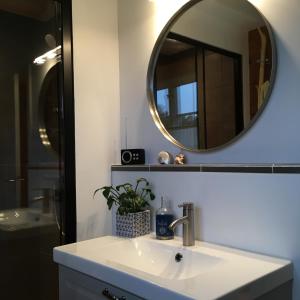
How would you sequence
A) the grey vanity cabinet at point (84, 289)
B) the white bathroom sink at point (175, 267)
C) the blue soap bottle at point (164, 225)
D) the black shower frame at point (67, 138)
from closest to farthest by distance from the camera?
1. the white bathroom sink at point (175, 267)
2. the grey vanity cabinet at point (84, 289)
3. the blue soap bottle at point (164, 225)
4. the black shower frame at point (67, 138)

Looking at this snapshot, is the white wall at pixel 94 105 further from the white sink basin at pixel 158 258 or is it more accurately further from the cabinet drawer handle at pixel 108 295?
the cabinet drawer handle at pixel 108 295

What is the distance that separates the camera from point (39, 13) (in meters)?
1.80

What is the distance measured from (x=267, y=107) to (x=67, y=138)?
40.3 inches

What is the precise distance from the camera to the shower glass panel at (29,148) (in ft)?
5.55

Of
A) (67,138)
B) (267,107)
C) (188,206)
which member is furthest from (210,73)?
(67,138)

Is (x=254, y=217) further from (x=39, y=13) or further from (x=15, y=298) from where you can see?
(x=39, y=13)

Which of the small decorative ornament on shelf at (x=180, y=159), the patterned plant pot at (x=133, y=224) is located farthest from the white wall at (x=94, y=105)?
the small decorative ornament on shelf at (x=180, y=159)

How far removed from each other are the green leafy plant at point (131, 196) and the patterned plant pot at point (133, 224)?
0.03m

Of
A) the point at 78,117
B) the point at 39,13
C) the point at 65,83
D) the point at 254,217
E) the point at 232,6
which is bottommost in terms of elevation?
the point at 254,217

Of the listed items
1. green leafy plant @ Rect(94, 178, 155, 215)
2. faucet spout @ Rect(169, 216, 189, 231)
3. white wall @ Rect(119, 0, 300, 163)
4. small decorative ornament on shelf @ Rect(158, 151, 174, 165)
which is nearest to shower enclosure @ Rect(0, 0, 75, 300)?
green leafy plant @ Rect(94, 178, 155, 215)

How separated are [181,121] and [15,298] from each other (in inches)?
49.1

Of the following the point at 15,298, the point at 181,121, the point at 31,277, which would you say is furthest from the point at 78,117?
the point at 15,298

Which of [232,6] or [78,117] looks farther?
[78,117]

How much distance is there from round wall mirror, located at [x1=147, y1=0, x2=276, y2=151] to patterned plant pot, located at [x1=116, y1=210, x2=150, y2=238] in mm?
403
